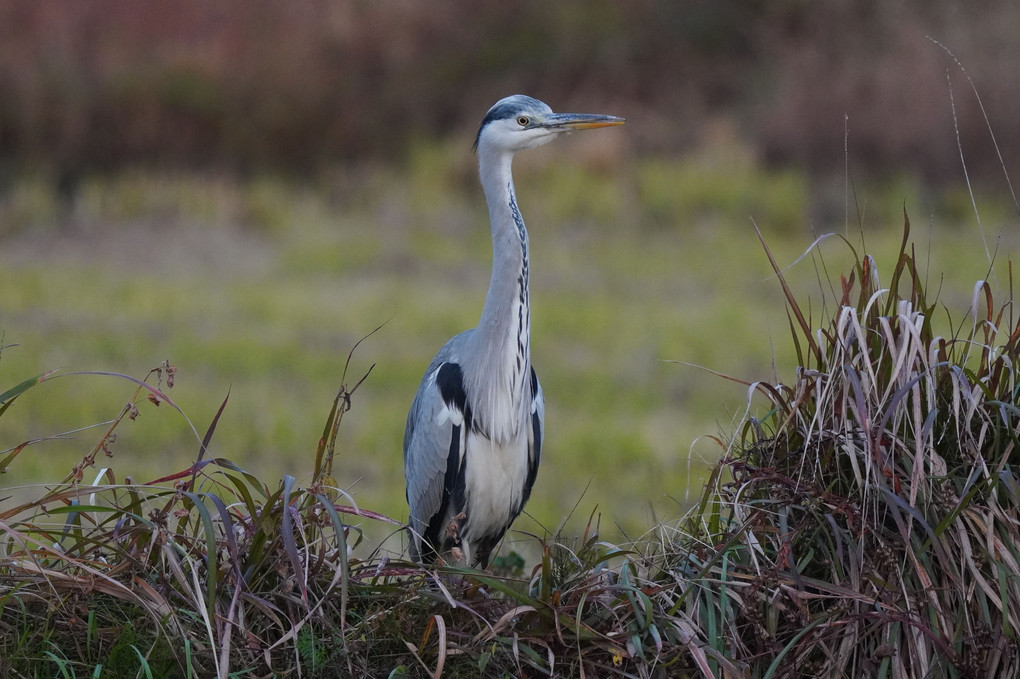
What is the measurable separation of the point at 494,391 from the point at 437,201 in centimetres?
688

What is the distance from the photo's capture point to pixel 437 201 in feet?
33.6

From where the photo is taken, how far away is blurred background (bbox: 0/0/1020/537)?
6.42 meters

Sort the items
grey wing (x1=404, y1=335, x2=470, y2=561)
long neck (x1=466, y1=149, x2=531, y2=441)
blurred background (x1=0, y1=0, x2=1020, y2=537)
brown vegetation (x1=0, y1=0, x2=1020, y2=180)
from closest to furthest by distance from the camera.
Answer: long neck (x1=466, y1=149, x2=531, y2=441)
grey wing (x1=404, y1=335, x2=470, y2=561)
blurred background (x1=0, y1=0, x2=1020, y2=537)
brown vegetation (x1=0, y1=0, x2=1020, y2=180)

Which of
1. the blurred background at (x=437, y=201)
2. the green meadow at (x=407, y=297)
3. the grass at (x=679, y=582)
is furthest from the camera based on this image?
the blurred background at (x=437, y=201)

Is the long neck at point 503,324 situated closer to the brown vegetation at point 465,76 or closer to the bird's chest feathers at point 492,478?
the bird's chest feathers at point 492,478

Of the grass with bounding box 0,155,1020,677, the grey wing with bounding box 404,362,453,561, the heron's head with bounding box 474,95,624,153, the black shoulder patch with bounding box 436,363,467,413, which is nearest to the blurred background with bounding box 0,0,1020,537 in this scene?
the grey wing with bounding box 404,362,453,561

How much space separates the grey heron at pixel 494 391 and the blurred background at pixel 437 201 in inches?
59.5

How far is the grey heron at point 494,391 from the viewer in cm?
345

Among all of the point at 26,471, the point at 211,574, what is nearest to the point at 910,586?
the point at 211,574

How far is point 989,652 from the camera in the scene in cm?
266

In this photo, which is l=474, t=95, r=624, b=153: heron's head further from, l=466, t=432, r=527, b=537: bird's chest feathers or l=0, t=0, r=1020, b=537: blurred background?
l=0, t=0, r=1020, b=537: blurred background

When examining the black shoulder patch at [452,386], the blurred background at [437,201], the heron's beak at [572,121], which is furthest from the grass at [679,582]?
the blurred background at [437,201]

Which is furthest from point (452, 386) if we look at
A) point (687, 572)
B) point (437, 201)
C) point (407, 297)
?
point (437, 201)

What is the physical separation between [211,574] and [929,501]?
5.18 feet
